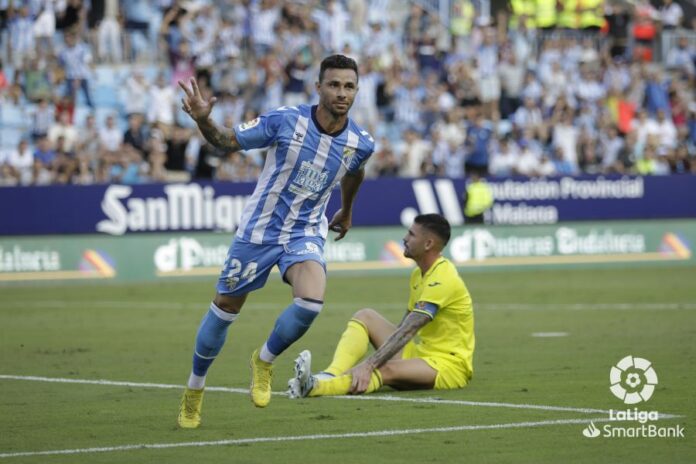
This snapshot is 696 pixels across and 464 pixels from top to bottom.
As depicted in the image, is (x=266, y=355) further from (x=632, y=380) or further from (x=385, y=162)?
(x=385, y=162)

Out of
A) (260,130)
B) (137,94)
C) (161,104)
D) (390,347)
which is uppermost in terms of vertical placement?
(137,94)

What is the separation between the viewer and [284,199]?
29.9ft

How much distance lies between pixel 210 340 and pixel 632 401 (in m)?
2.99

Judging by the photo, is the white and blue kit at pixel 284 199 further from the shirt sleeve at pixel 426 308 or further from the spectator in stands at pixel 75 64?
the spectator in stands at pixel 75 64

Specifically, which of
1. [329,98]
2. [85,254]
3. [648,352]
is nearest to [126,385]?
[329,98]

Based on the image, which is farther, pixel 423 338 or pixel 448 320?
pixel 423 338

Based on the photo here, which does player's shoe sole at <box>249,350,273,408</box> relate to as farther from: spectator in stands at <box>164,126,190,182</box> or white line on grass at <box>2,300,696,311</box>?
spectator in stands at <box>164,126,190,182</box>

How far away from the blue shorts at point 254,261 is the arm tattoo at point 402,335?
Result: 1.28 meters

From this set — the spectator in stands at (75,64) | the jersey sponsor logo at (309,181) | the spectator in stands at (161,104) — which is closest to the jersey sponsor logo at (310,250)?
the jersey sponsor logo at (309,181)

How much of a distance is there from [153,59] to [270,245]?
69.0ft

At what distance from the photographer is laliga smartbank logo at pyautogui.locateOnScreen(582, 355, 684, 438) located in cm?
818

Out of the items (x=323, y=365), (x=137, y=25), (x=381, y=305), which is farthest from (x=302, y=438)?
(x=137, y=25)

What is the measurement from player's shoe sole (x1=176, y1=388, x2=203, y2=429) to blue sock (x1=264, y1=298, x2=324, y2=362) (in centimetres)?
57

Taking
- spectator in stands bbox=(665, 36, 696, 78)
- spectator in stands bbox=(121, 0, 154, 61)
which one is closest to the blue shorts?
spectator in stands bbox=(121, 0, 154, 61)
